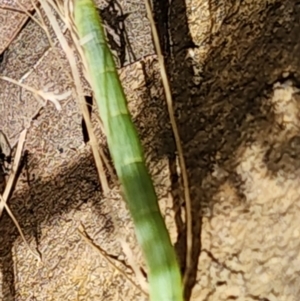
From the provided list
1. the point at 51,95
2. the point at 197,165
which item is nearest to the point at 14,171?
the point at 51,95

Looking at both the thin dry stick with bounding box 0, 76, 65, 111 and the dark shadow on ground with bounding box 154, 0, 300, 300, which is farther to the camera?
the thin dry stick with bounding box 0, 76, 65, 111

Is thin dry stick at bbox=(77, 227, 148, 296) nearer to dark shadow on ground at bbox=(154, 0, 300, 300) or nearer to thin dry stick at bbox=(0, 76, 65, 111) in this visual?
dark shadow on ground at bbox=(154, 0, 300, 300)

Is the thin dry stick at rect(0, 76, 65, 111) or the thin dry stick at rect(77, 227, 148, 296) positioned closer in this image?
the thin dry stick at rect(77, 227, 148, 296)

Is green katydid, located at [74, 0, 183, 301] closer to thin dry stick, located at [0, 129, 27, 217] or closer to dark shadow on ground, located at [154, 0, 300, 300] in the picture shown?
dark shadow on ground, located at [154, 0, 300, 300]

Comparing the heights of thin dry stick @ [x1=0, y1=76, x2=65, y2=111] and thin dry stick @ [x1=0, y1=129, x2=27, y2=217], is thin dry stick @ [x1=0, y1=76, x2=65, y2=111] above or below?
above

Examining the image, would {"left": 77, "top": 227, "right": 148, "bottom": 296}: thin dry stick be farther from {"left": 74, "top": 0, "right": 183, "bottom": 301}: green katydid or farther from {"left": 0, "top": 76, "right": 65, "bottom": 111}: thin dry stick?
{"left": 0, "top": 76, "right": 65, "bottom": 111}: thin dry stick

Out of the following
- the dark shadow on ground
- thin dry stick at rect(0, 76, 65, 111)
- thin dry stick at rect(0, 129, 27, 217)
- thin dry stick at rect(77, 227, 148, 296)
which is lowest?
thin dry stick at rect(77, 227, 148, 296)

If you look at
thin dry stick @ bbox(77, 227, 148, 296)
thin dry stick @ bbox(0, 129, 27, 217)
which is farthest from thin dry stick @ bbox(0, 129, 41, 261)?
thin dry stick @ bbox(77, 227, 148, 296)

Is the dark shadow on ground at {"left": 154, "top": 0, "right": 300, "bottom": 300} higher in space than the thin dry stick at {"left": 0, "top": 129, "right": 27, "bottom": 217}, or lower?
lower

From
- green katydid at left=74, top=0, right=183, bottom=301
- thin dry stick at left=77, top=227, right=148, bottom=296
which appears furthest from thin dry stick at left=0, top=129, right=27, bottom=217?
green katydid at left=74, top=0, right=183, bottom=301

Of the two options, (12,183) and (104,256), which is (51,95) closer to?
(12,183)

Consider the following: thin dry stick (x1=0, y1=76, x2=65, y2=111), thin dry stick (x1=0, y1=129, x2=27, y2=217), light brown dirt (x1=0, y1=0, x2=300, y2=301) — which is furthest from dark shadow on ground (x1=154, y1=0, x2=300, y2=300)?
thin dry stick (x1=0, y1=129, x2=27, y2=217)
